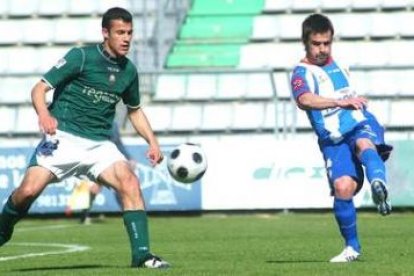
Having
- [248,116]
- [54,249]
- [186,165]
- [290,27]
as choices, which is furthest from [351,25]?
[186,165]

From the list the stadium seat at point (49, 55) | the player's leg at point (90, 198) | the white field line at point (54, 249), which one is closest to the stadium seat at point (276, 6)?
the stadium seat at point (49, 55)

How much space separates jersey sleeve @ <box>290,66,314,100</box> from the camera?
33.6 ft

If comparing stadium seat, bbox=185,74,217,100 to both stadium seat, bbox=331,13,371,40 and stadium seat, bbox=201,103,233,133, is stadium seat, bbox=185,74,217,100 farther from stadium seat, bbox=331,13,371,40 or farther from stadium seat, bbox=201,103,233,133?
stadium seat, bbox=331,13,371,40

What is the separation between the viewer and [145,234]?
393 inches

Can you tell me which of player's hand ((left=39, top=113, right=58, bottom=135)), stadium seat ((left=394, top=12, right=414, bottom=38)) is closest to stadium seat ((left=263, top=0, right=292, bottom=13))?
stadium seat ((left=394, top=12, right=414, bottom=38))

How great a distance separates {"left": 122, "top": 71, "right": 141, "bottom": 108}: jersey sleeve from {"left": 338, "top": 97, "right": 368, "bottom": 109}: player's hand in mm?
1736

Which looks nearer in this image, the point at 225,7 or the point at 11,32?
the point at 225,7

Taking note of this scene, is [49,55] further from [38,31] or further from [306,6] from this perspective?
[306,6]

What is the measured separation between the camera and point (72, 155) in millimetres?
10023

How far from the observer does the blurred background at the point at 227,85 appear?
20.6m

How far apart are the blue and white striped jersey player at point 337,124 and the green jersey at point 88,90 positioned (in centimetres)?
149

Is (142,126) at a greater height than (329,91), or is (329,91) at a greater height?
(329,91)

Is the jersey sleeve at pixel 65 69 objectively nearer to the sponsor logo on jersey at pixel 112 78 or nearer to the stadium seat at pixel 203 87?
the sponsor logo on jersey at pixel 112 78

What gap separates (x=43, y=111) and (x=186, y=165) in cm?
252
